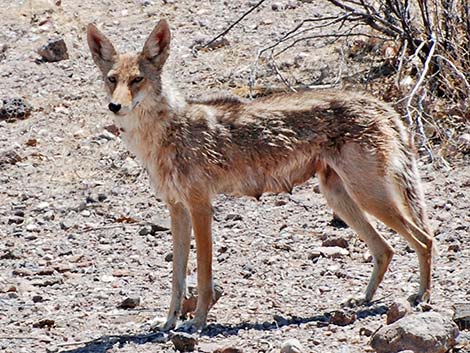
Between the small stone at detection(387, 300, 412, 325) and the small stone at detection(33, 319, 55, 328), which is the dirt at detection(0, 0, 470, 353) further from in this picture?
the small stone at detection(387, 300, 412, 325)

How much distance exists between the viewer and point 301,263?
8.82 m

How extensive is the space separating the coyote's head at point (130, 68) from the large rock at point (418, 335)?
7.36 feet

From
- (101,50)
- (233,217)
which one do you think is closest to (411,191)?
(101,50)

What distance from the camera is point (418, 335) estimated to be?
6.43 meters

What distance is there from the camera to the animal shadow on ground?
7199 millimetres

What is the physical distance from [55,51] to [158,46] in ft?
21.7

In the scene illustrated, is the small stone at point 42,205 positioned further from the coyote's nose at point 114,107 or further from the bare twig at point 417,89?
the coyote's nose at point 114,107

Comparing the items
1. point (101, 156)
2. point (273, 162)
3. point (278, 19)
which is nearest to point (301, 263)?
point (273, 162)

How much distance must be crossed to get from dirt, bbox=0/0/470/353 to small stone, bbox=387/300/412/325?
0.59ft

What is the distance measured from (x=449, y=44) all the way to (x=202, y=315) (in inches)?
206

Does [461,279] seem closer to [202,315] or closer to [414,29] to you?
[202,315]

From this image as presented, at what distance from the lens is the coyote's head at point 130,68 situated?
7.45 meters

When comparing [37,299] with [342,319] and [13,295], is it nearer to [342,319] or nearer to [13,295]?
[13,295]

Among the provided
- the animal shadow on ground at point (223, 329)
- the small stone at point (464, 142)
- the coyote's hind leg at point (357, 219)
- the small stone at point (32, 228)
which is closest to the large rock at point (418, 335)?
the animal shadow on ground at point (223, 329)
